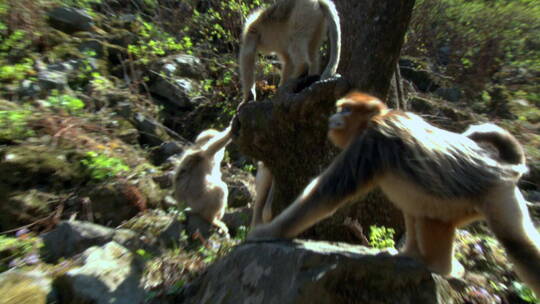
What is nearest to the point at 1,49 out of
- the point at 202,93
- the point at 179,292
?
the point at 202,93

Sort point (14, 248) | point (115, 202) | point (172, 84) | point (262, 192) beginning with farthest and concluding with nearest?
point (172, 84) → point (115, 202) → point (262, 192) → point (14, 248)

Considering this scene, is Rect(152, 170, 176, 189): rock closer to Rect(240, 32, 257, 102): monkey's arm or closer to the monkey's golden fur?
Rect(240, 32, 257, 102): monkey's arm

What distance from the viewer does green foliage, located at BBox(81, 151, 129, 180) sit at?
24.5 feet

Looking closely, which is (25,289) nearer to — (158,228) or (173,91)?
(158,228)

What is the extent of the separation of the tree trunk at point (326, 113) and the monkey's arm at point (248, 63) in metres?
1.97

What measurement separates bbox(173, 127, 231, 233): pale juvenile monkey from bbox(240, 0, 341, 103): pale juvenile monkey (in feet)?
3.61

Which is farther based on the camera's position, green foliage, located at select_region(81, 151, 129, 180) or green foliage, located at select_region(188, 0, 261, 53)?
green foliage, located at select_region(188, 0, 261, 53)

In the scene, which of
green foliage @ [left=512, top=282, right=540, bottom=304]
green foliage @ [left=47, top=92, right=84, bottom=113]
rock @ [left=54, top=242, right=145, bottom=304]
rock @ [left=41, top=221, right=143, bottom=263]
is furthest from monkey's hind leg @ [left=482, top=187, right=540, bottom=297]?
green foliage @ [left=47, top=92, right=84, bottom=113]

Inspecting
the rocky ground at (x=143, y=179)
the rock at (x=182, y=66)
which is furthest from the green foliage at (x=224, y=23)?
the rock at (x=182, y=66)

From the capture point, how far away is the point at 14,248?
549 cm

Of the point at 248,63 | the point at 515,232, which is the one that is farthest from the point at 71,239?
the point at 515,232

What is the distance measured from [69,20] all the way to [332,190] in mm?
11447

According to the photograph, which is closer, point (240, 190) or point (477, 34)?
point (240, 190)

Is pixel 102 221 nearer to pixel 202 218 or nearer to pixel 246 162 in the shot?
pixel 202 218
